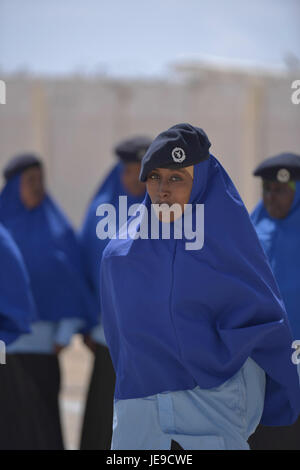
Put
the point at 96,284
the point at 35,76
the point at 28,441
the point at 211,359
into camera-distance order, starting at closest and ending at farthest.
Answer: the point at 211,359 < the point at 28,441 < the point at 96,284 < the point at 35,76

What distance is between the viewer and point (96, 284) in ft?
19.2

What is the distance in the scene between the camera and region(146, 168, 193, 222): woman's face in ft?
10.4

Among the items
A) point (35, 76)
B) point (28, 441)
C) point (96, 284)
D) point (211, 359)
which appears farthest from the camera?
point (35, 76)

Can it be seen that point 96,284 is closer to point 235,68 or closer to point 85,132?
point 85,132

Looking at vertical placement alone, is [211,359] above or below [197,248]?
Answer: below

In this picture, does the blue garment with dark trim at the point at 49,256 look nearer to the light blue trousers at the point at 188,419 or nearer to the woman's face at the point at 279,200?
the woman's face at the point at 279,200

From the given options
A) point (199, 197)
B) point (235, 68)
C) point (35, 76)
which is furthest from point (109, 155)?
point (199, 197)

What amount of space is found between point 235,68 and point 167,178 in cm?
1079

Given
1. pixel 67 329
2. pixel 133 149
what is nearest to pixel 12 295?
pixel 67 329

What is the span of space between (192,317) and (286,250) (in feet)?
3.96

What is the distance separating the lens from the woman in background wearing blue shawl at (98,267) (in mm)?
5582

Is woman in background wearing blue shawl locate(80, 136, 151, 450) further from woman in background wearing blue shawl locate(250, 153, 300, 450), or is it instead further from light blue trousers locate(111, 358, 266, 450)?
light blue trousers locate(111, 358, 266, 450)

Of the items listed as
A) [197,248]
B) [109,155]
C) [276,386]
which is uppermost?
[109,155]

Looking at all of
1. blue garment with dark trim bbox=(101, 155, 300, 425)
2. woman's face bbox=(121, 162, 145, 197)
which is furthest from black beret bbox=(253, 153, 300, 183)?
woman's face bbox=(121, 162, 145, 197)
